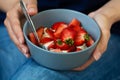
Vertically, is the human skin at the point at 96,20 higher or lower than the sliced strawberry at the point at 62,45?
lower

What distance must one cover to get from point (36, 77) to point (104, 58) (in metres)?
0.27

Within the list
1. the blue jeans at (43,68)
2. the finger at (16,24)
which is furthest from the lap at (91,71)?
the finger at (16,24)

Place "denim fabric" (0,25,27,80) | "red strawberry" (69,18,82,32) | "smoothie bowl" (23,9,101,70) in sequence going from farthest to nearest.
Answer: "denim fabric" (0,25,27,80)
"red strawberry" (69,18,82,32)
"smoothie bowl" (23,9,101,70)

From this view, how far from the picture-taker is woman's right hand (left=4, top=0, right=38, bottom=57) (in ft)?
2.67

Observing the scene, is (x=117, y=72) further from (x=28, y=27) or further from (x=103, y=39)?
(x=28, y=27)

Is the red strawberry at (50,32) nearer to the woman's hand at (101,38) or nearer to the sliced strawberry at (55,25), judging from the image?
the sliced strawberry at (55,25)

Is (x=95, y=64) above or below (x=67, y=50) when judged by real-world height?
below

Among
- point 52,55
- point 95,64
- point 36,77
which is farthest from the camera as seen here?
point 95,64

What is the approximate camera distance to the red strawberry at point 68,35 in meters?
0.78

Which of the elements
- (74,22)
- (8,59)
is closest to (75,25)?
(74,22)

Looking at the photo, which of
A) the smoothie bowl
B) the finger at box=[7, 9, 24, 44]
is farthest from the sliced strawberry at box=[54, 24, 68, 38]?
the finger at box=[7, 9, 24, 44]

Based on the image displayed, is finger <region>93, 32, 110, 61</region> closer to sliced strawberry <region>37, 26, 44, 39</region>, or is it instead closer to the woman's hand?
the woman's hand

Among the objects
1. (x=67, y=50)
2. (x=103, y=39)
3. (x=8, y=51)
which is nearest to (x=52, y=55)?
(x=67, y=50)

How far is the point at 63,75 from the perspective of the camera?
0.85m
